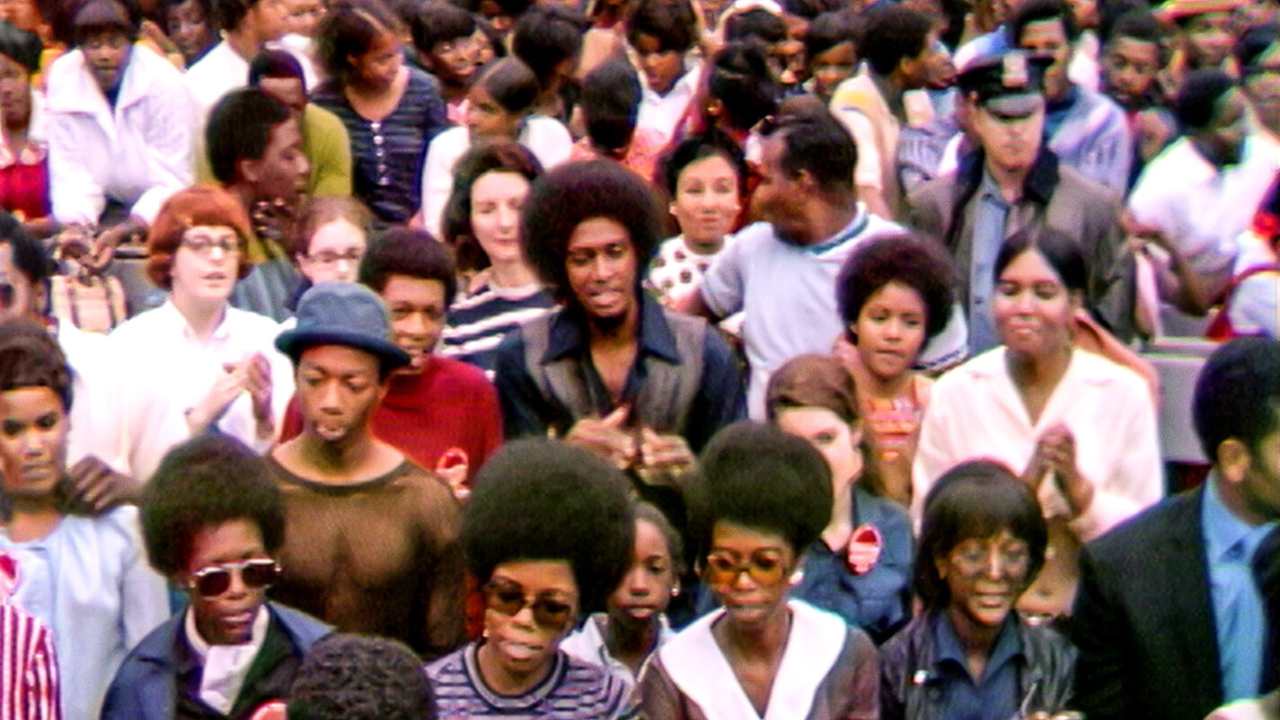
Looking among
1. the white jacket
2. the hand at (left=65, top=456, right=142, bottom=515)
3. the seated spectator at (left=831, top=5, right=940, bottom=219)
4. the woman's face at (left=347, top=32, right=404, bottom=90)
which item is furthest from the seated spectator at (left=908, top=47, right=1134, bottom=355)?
the white jacket

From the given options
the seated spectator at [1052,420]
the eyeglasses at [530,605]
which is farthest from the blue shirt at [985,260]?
the eyeglasses at [530,605]

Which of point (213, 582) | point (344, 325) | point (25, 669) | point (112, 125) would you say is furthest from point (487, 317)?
point (112, 125)

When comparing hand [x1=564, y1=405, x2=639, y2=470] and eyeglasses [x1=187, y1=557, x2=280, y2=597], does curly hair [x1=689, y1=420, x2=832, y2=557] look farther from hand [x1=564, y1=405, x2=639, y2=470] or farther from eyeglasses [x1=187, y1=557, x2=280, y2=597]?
eyeglasses [x1=187, y1=557, x2=280, y2=597]

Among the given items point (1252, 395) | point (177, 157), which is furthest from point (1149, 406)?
point (177, 157)

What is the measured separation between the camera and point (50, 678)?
21.9 feet

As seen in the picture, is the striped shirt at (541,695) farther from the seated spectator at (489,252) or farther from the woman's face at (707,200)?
the woman's face at (707,200)

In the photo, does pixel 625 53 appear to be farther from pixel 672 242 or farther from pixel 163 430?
pixel 163 430

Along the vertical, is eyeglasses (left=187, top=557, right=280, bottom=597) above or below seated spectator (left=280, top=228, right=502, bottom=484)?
below

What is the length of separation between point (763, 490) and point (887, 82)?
553 cm

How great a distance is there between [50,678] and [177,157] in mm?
5592

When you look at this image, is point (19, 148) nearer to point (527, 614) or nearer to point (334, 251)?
point (334, 251)

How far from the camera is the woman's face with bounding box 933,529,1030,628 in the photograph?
7008mm

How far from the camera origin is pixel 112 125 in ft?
39.6

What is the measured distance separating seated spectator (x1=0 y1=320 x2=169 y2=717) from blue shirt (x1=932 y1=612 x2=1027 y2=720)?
5.61ft
